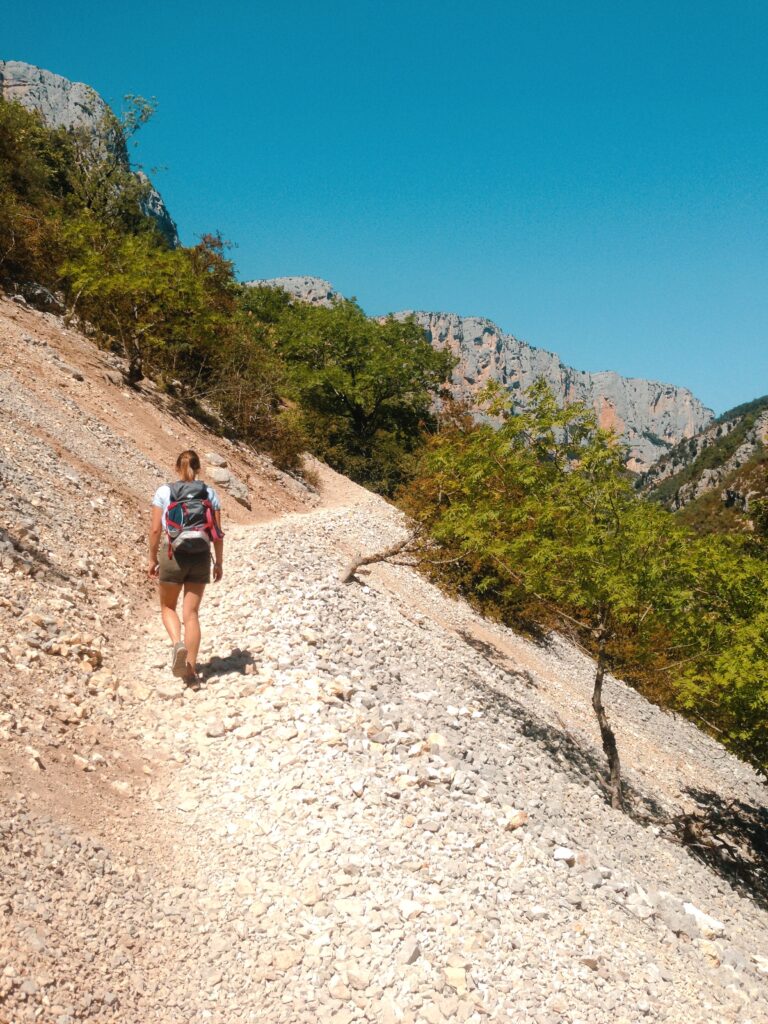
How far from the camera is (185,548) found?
661cm

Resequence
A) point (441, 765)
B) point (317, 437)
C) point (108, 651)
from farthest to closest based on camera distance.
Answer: point (317, 437) → point (108, 651) → point (441, 765)

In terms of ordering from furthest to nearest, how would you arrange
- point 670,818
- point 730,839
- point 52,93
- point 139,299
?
point 52,93
point 139,299
point 730,839
point 670,818

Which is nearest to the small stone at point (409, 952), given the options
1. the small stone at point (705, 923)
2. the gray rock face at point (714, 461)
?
the small stone at point (705, 923)

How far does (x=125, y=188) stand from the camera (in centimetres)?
2983

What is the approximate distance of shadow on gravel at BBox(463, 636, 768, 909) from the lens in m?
9.23

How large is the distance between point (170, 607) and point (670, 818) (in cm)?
890

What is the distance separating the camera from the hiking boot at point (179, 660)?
667 centimetres

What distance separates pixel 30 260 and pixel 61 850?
18.4 m

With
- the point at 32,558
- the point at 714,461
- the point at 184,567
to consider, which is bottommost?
the point at 32,558

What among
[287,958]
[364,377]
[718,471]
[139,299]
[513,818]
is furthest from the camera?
[718,471]

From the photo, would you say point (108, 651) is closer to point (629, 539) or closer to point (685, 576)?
point (629, 539)

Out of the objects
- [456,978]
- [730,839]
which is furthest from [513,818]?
[730,839]

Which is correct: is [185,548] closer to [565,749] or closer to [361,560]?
[361,560]

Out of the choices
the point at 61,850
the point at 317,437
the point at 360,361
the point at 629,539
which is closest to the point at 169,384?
the point at 317,437
